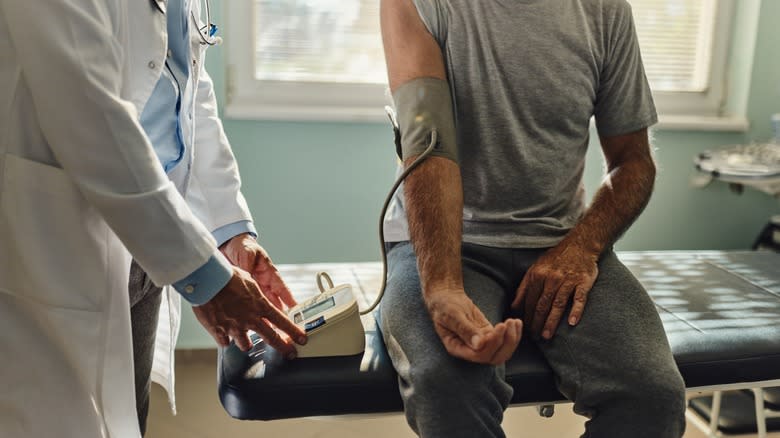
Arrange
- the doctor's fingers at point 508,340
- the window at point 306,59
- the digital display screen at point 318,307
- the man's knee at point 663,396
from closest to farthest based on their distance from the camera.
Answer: the doctor's fingers at point 508,340 → the man's knee at point 663,396 → the digital display screen at point 318,307 → the window at point 306,59

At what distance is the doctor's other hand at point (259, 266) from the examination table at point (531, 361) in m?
0.10

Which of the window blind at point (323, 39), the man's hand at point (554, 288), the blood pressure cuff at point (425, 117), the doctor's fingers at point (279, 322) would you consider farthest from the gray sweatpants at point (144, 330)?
the window blind at point (323, 39)

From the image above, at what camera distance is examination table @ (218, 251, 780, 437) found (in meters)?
1.28

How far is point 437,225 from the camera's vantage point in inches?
51.8

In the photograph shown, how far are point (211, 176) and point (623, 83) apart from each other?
0.86 meters

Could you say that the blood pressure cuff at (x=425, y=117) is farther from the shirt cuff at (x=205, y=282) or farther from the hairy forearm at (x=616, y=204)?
the shirt cuff at (x=205, y=282)

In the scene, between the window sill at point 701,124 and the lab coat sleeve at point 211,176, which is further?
the window sill at point 701,124

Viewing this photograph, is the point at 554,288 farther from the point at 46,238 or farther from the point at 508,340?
the point at 46,238

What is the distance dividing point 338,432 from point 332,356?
84 centimetres

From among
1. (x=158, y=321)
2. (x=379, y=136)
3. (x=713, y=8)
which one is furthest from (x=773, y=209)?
(x=158, y=321)

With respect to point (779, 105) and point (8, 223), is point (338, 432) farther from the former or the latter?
point (779, 105)

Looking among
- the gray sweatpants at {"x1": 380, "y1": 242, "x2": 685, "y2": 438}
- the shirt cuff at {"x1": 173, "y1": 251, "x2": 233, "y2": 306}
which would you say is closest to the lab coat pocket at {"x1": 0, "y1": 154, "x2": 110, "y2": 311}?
the shirt cuff at {"x1": 173, "y1": 251, "x2": 233, "y2": 306}

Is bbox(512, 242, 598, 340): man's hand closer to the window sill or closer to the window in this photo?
the window

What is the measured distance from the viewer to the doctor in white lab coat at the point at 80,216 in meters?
0.86
